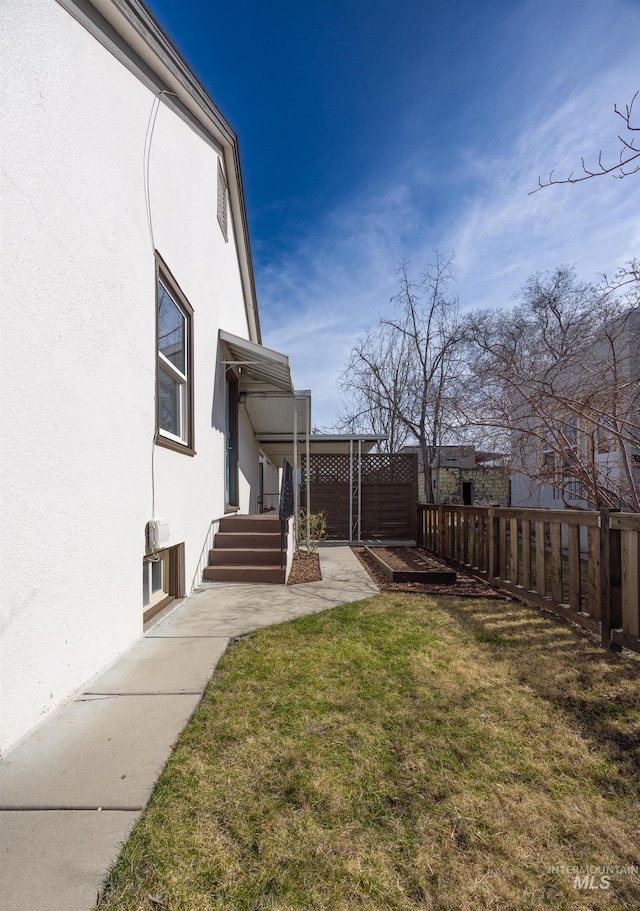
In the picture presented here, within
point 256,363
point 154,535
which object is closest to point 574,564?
point 154,535

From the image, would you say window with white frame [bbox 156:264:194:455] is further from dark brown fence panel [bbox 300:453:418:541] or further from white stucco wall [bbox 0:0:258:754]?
dark brown fence panel [bbox 300:453:418:541]

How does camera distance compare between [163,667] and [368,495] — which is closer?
[163,667]

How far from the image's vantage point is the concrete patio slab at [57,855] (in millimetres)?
1289

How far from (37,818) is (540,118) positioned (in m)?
6.52

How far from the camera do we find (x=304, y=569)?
680 centimetres

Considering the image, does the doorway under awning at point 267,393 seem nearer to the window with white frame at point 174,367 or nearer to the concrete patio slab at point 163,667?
the window with white frame at point 174,367

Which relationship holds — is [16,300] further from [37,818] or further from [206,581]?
[206,581]

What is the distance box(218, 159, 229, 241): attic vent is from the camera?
7062mm

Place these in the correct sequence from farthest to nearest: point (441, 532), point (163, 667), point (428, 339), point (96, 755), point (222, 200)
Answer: point (428, 339), point (441, 532), point (222, 200), point (163, 667), point (96, 755)

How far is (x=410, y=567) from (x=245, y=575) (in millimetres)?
2884

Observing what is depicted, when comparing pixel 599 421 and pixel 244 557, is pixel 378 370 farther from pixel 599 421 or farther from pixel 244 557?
pixel 599 421

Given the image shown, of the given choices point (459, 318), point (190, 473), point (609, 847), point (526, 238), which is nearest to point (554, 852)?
point (609, 847)

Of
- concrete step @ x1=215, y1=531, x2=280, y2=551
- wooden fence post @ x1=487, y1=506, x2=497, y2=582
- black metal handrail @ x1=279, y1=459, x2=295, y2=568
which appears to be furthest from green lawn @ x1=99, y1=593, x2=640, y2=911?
concrete step @ x1=215, y1=531, x2=280, y2=551

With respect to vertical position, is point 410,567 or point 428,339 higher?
point 428,339
